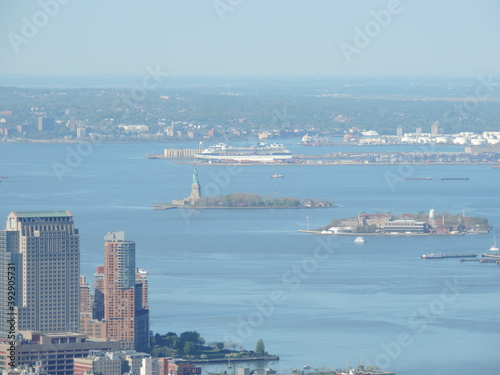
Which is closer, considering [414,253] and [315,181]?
[414,253]

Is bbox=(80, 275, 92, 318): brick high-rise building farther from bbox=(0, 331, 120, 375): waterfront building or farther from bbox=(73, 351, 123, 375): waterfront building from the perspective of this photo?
bbox=(73, 351, 123, 375): waterfront building

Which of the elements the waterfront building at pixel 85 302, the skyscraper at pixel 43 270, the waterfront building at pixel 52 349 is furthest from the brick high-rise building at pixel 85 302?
the waterfront building at pixel 52 349

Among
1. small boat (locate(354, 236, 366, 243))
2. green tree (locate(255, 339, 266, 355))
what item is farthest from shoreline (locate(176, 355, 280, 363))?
small boat (locate(354, 236, 366, 243))

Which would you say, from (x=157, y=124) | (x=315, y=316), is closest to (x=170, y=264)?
(x=315, y=316)

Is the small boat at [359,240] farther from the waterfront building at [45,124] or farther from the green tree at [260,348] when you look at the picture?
the waterfront building at [45,124]

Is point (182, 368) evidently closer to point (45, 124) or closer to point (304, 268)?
point (304, 268)

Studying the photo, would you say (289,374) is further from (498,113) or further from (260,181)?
(498,113)
